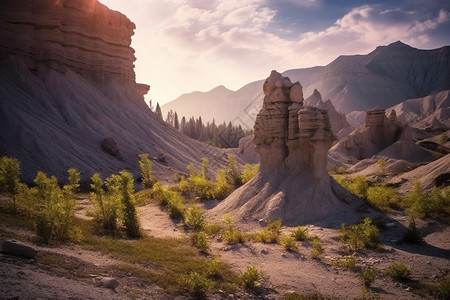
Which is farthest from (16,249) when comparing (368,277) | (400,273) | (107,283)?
Result: (400,273)

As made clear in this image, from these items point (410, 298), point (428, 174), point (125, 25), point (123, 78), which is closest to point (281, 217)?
point (410, 298)

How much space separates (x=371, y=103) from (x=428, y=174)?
135m

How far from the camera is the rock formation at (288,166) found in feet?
59.2

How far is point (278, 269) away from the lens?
11508 millimetres

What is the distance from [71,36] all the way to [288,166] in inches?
1646

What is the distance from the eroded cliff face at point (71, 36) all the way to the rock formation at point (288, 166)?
3673 centimetres

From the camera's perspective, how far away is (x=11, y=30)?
134ft

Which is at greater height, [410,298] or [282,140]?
[282,140]

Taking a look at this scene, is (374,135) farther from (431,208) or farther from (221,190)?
(431,208)

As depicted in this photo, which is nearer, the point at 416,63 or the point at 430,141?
the point at 430,141

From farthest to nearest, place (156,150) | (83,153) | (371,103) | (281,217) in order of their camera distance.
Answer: (371,103), (156,150), (83,153), (281,217)

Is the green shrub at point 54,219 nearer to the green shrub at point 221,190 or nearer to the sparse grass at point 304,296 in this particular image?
the sparse grass at point 304,296

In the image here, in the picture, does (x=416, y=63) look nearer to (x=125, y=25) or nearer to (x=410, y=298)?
(x=125, y=25)

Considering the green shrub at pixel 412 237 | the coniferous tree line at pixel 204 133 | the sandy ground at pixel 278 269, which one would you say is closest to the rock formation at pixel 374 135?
the sandy ground at pixel 278 269
